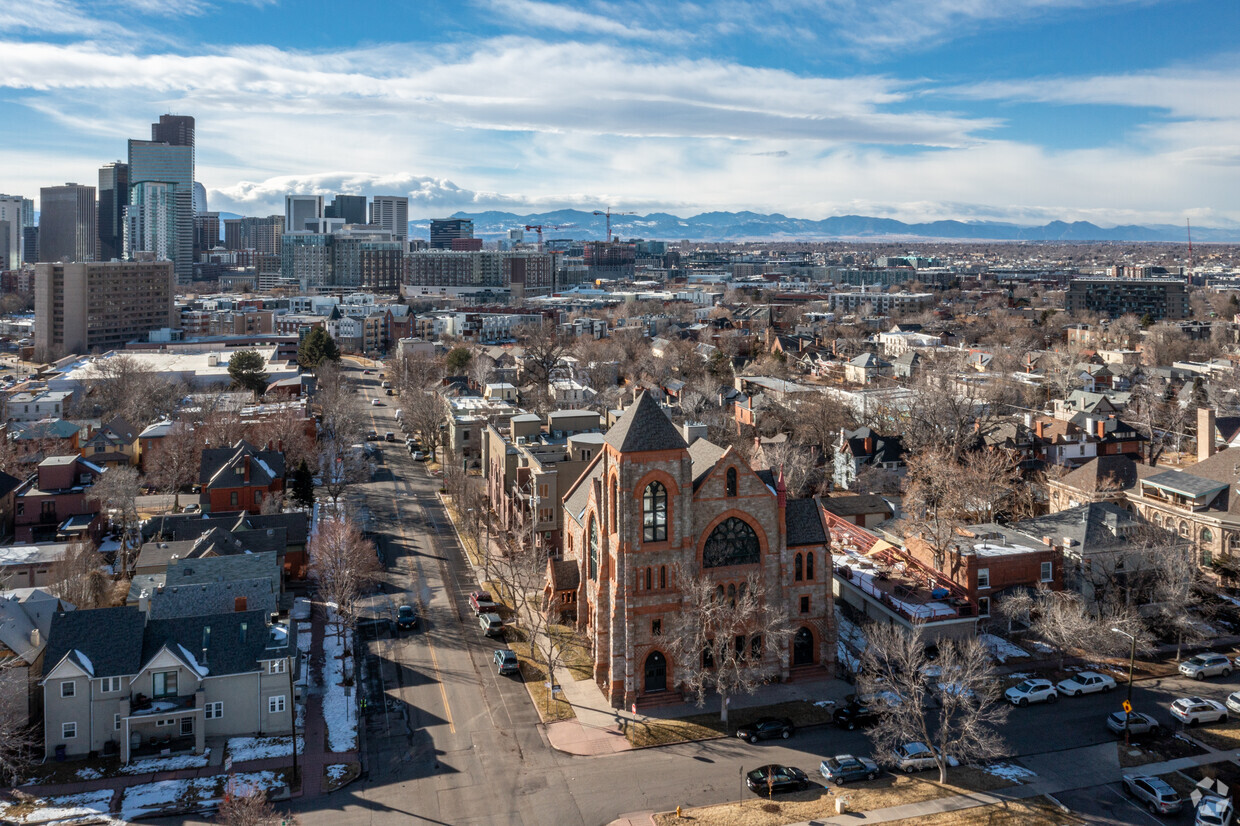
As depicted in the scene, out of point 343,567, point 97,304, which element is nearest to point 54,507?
point 343,567

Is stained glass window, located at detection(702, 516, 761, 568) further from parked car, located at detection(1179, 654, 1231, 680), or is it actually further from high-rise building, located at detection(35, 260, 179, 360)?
high-rise building, located at detection(35, 260, 179, 360)

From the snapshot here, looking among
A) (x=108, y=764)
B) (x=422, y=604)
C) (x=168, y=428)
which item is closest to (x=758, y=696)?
(x=422, y=604)

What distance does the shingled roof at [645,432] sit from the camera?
42656 millimetres

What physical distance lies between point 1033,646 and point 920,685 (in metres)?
14.0

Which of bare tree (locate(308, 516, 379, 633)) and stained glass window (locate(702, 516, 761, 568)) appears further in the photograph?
bare tree (locate(308, 516, 379, 633))

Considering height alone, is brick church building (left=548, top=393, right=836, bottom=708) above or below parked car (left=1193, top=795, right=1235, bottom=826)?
above

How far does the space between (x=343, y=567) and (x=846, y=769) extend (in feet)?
94.9

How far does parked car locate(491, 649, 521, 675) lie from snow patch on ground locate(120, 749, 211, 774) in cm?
1370

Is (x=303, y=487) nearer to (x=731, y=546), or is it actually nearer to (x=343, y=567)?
(x=343, y=567)

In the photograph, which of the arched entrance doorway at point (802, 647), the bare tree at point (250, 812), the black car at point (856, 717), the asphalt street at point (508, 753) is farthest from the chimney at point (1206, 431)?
the bare tree at point (250, 812)

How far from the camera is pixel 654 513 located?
1720 inches

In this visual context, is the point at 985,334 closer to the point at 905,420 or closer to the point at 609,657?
the point at 905,420

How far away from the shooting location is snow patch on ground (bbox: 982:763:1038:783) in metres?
37.6

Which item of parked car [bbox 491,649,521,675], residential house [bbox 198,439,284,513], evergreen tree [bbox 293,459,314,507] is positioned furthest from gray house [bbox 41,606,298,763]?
evergreen tree [bbox 293,459,314,507]
